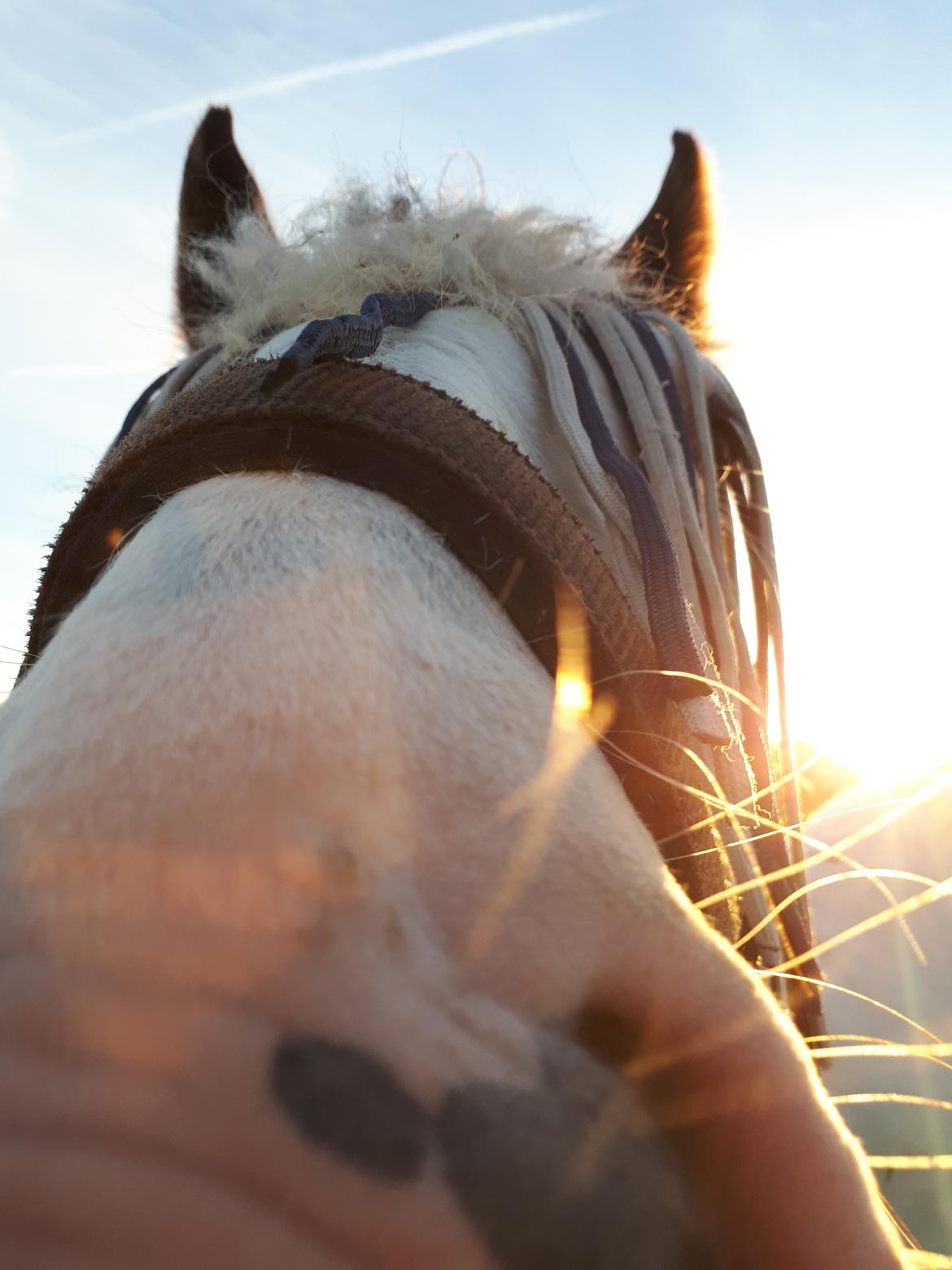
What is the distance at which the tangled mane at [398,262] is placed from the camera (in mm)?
1270

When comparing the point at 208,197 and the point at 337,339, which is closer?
the point at 337,339

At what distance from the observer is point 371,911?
1.58 ft

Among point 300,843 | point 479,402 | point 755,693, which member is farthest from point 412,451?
point 755,693

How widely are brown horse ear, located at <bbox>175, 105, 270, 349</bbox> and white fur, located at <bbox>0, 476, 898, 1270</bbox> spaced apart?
1430 mm

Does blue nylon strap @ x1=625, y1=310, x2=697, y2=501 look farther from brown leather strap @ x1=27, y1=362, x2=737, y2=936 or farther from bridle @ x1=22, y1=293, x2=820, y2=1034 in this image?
brown leather strap @ x1=27, y1=362, x2=737, y2=936

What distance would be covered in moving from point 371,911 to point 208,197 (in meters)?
1.83

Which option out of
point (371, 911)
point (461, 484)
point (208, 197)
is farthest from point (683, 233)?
point (371, 911)

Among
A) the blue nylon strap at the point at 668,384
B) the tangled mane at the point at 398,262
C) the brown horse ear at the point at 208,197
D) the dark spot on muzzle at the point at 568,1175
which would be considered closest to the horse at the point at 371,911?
the dark spot on muzzle at the point at 568,1175

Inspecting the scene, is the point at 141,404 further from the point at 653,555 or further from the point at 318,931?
the point at 318,931

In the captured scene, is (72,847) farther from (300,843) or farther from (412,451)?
(412,451)

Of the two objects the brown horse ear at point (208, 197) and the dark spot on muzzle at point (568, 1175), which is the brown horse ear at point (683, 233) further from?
the dark spot on muzzle at point (568, 1175)

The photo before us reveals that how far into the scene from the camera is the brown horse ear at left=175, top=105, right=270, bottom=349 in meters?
1.81

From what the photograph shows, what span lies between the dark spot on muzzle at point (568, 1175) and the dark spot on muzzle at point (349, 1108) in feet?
0.06

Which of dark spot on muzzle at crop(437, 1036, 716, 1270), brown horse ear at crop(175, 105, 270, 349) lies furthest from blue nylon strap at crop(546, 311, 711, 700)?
brown horse ear at crop(175, 105, 270, 349)
